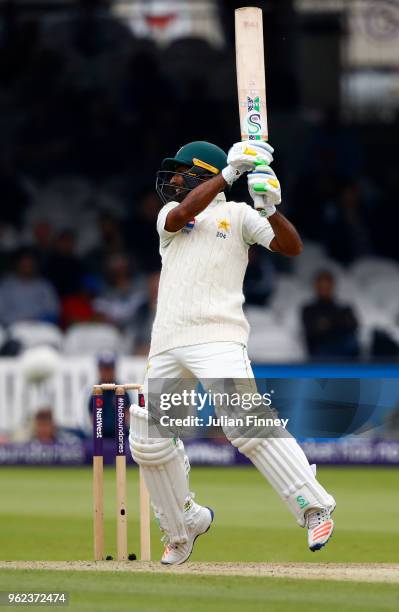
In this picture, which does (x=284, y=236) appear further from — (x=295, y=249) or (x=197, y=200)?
(x=197, y=200)

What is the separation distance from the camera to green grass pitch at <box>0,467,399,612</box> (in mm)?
4684

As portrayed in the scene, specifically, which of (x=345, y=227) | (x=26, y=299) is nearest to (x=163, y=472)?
(x=26, y=299)

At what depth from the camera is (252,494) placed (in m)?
9.36

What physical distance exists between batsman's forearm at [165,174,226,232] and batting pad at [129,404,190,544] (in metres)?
0.77

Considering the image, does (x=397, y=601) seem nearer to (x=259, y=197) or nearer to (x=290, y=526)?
(x=259, y=197)

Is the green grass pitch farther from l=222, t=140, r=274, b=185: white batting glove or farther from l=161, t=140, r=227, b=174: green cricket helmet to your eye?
l=161, t=140, r=227, b=174: green cricket helmet

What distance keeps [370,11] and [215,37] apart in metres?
1.69

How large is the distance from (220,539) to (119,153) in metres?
7.98

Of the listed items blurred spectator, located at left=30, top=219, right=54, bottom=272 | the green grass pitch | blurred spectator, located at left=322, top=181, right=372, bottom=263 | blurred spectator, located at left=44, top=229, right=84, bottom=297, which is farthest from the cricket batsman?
blurred spectator, located at left=322, top=181, right=372, bottom=263

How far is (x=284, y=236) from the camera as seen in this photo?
17.7 ft

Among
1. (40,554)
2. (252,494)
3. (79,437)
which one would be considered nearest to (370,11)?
(79,437)

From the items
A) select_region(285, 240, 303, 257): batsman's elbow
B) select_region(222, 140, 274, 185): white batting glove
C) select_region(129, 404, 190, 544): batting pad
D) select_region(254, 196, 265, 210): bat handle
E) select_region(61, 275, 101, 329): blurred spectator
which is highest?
select_region(222, 140, 274, 185): white batting glove

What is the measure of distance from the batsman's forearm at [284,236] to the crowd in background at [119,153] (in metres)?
7.93

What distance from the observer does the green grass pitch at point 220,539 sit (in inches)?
184
